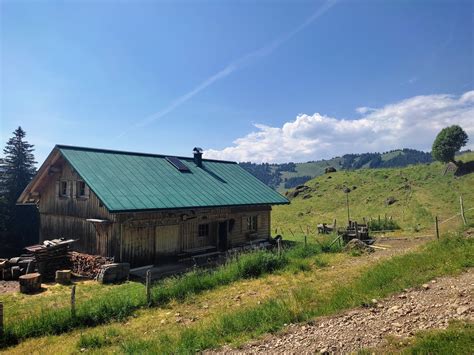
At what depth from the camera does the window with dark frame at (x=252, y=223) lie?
25028 mm

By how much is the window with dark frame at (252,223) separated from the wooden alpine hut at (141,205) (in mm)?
77

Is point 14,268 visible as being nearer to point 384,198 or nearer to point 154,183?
point 154,183

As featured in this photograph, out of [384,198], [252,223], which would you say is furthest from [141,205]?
[384,198]

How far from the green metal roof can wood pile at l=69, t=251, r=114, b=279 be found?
3.46 metres

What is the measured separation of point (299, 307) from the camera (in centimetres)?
948

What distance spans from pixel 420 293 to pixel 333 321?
2.91 meters

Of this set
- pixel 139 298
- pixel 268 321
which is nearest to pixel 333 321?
pixel 268 321

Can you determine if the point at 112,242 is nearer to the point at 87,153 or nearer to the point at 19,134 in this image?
the point at 87,153

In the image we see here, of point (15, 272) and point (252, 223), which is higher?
point (252, 223)

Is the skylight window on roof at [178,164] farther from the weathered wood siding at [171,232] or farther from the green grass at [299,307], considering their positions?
the green grass at [299,307]

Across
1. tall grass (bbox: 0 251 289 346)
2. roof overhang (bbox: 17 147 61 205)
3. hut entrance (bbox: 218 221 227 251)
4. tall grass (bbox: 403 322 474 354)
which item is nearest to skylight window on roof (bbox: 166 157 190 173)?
hut entrance (bbox: 218 221 227 251)

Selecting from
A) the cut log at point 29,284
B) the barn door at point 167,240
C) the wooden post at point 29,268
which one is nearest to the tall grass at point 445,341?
the barn door at point 167,240

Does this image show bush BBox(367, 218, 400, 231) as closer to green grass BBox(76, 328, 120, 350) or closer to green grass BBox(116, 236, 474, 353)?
green grass BBox(116, 236, 474, 353)

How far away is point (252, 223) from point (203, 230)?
16.5 ft
